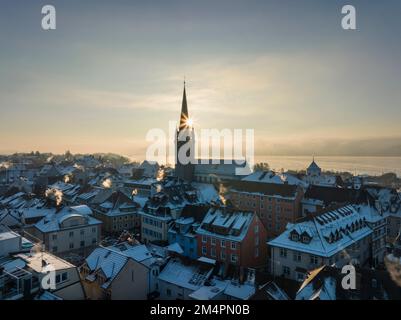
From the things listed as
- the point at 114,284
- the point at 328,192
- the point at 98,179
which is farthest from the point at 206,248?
the point at 98,179

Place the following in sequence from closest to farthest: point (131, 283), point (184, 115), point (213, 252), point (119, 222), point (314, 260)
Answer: point (131, 283) → point (314, 260) → point (213, 252) → point (119, 222) → point (184, 115)

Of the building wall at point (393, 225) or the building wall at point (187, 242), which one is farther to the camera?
the building wall at point (393, 225)

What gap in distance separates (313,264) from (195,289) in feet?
41.2

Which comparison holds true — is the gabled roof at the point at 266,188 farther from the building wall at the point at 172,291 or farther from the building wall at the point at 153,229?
the building wall at the point at 172,291

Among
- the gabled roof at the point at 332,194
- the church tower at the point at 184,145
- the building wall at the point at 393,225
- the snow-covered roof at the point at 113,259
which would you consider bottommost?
the building wall at the point at 393,225

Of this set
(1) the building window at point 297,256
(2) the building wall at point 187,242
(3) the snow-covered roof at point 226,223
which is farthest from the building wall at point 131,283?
(1) the building window at point 297,256

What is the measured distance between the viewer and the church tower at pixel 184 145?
288 feet

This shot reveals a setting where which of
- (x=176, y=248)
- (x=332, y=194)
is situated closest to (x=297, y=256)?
(x=176, y=248)

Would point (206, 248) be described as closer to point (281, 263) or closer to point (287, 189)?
point (281, 263)

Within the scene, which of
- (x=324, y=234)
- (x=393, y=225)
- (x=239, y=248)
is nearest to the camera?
(x=324, y=234)

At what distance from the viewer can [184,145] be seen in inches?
3501

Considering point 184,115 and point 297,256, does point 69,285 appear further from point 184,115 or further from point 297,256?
point 184,115

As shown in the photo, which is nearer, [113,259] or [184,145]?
[113,259]
